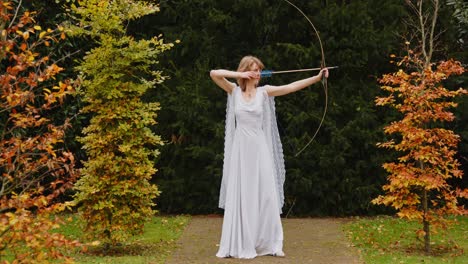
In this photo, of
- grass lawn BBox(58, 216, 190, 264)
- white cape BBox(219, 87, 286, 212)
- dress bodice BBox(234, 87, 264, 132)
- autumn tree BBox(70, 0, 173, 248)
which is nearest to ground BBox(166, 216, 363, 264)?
grass lawn BBox(58, 216, 190, 264)

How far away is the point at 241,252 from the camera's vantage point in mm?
7375

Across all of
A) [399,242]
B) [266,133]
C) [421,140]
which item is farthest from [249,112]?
[399,242]

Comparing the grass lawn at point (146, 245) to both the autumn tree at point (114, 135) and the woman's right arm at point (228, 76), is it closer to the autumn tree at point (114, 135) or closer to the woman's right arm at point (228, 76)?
the autumn tree at point (114, 135)

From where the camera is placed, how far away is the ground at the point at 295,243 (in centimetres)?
733

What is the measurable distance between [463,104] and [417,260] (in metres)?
3.98

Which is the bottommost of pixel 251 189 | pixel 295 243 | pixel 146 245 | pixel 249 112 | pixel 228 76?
pixel 146 245

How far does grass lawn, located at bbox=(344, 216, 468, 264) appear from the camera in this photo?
7.40 m

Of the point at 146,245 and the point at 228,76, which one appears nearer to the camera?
the point at 228,76

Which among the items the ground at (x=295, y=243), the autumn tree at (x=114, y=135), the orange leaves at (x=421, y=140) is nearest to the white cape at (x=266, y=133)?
the ground at (x=295, y=243)

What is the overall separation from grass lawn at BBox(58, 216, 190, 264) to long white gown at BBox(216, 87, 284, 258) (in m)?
0.77

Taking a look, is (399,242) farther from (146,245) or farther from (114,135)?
(114,135)

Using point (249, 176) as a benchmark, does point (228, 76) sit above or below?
above

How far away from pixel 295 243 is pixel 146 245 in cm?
168

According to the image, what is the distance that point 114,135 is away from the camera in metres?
7.66
